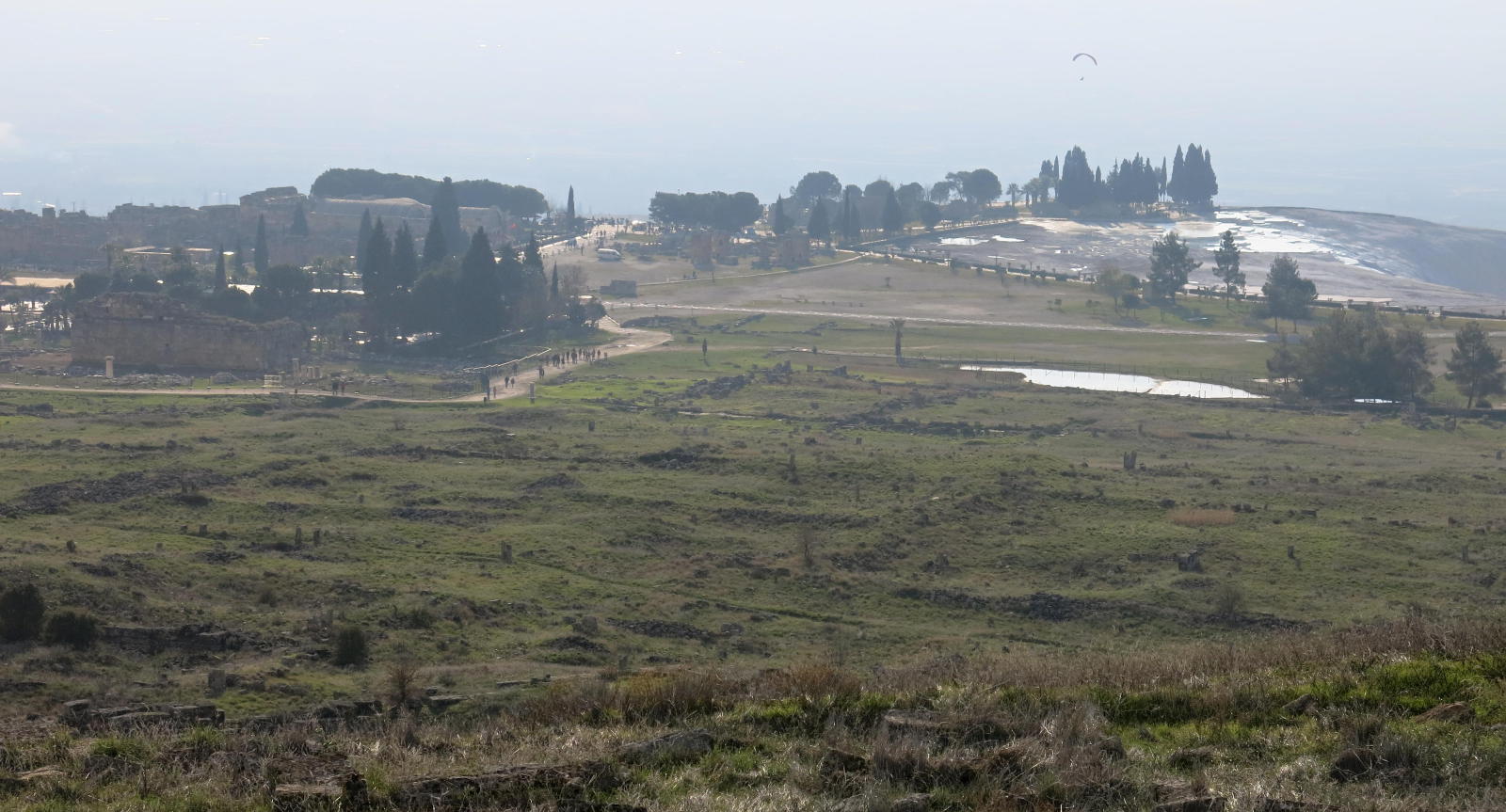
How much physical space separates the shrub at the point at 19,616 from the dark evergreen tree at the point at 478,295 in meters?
57.6

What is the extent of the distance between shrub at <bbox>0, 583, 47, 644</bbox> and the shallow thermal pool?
56628 millimetres

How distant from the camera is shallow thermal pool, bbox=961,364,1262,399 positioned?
73.4 metres

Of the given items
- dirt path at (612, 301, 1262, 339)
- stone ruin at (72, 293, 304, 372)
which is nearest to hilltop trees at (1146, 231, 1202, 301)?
dirt path at (612, 301, 1262, 339)

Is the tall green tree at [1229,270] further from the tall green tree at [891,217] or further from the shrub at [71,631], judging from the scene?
the shrub at [71,631]

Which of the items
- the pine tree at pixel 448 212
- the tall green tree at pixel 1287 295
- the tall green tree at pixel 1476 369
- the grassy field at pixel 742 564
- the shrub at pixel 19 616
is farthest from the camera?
the pine tree at pixel 448 212

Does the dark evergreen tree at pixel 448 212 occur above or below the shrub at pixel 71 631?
above

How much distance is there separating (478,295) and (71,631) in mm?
59034

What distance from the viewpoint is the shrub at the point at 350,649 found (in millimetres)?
24812

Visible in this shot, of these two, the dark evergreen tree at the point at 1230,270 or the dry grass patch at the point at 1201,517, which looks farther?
the dark evergreen tree at the point at 1230,270

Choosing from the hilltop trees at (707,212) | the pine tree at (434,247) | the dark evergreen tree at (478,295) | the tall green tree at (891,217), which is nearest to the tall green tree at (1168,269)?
the tall green tree at (891,217)

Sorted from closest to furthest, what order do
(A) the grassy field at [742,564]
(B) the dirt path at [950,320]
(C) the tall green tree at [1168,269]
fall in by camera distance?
(A) the grassy field at [742,564] < (B) the dirt path at [950,320] < (C) the tall green tree at [1168,269]

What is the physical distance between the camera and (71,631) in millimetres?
24719

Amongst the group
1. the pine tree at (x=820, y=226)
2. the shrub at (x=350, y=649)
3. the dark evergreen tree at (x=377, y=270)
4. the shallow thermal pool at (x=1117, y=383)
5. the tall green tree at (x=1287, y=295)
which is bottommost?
the shallow thermal pool at (x=1117, y=383)

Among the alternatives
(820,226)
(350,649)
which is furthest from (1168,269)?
(350,649)
